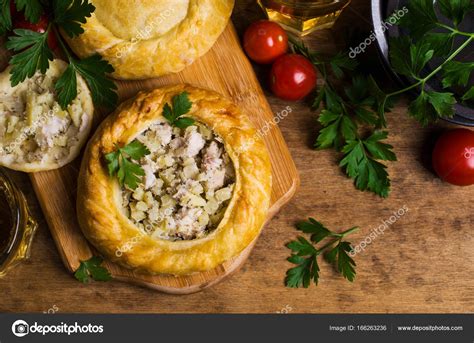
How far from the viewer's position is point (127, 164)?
3043 mm

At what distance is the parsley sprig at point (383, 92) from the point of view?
9.82ft

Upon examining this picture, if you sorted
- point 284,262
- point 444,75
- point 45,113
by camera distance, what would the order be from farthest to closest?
point 284,262, point 45,113, point 444,75

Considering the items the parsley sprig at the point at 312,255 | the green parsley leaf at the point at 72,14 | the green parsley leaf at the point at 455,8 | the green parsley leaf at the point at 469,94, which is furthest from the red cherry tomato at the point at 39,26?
the green parsley leaf at the point at 469,94

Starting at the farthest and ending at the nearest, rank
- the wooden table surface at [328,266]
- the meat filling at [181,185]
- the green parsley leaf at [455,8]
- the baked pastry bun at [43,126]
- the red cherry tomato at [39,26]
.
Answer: the wooden table surface at [328,266] < the red cherry tomato at [39,26] < the baked pastry bun at [43,126] < the meat filling at [181,185] < the green parsley leaf at [455,8]

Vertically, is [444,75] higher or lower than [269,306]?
higher

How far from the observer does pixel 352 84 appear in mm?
3424

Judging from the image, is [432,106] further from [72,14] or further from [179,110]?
[72,14]

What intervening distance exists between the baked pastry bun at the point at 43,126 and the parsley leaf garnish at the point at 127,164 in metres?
0.33

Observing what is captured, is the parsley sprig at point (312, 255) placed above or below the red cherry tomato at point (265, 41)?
below

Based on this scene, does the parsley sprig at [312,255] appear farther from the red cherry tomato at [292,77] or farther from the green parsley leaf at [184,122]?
the green parsley leaf at [184,122]

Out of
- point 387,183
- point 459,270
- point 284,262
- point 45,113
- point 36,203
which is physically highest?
point 45,113
